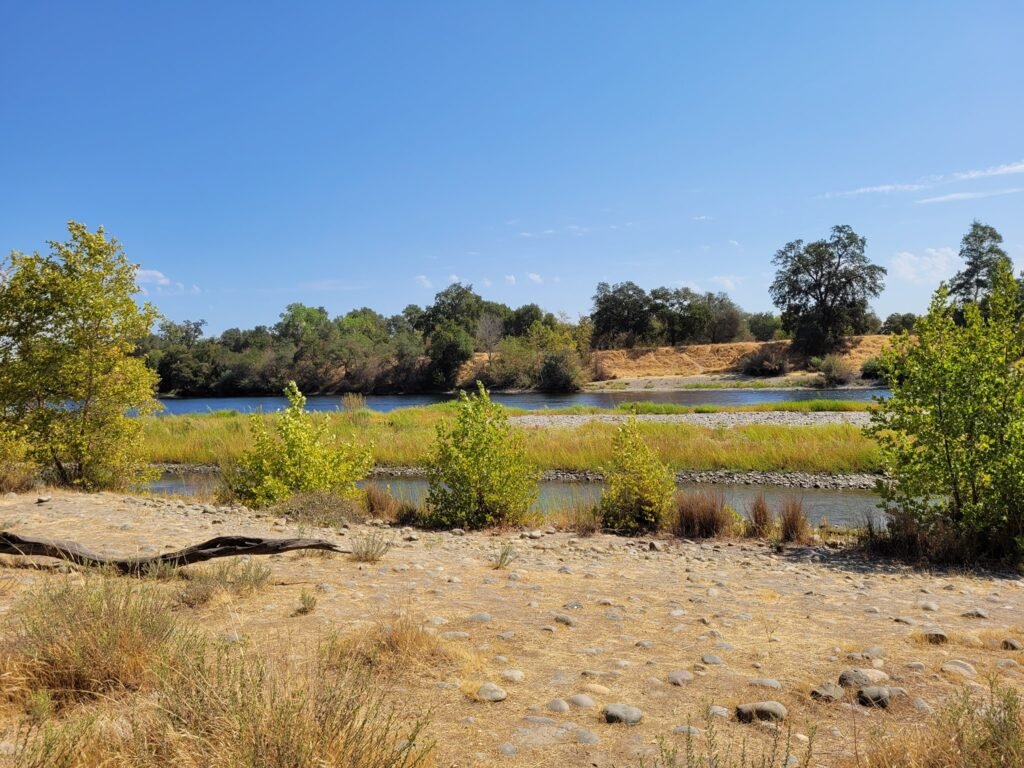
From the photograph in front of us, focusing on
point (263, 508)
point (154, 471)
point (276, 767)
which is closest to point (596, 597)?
point (276, 767)

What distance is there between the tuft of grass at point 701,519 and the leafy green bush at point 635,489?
254 millimetres

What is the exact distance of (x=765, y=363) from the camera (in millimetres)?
73188

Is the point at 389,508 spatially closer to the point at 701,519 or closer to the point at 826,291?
the point at 701,519

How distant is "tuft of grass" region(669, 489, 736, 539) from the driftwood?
6686 millimetres

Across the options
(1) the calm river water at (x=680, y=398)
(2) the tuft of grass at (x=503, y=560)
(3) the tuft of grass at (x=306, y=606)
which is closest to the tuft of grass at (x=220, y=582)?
(3) the tuft of grass at (x=306, y=606)

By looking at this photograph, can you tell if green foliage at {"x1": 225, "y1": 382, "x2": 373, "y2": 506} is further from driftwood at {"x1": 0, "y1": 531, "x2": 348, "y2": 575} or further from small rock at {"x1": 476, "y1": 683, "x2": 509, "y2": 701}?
small rock at {"x1": 476, "y1": 683, "x2": 509, "y2": 701}

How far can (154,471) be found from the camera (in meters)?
14.9

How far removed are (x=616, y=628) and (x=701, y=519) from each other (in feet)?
21.4

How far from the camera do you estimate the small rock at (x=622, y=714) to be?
359 cm

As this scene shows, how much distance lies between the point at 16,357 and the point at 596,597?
12270 millimetres

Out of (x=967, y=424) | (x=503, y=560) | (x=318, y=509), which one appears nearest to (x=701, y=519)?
(x=967, y=424)

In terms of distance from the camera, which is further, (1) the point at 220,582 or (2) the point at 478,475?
(2) the point at 478,475

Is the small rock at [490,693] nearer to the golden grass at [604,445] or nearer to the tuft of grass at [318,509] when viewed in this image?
the tuft of grass at [318,509]

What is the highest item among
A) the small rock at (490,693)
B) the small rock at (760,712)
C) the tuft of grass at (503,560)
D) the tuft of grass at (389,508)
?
the small rock at (490,693)
